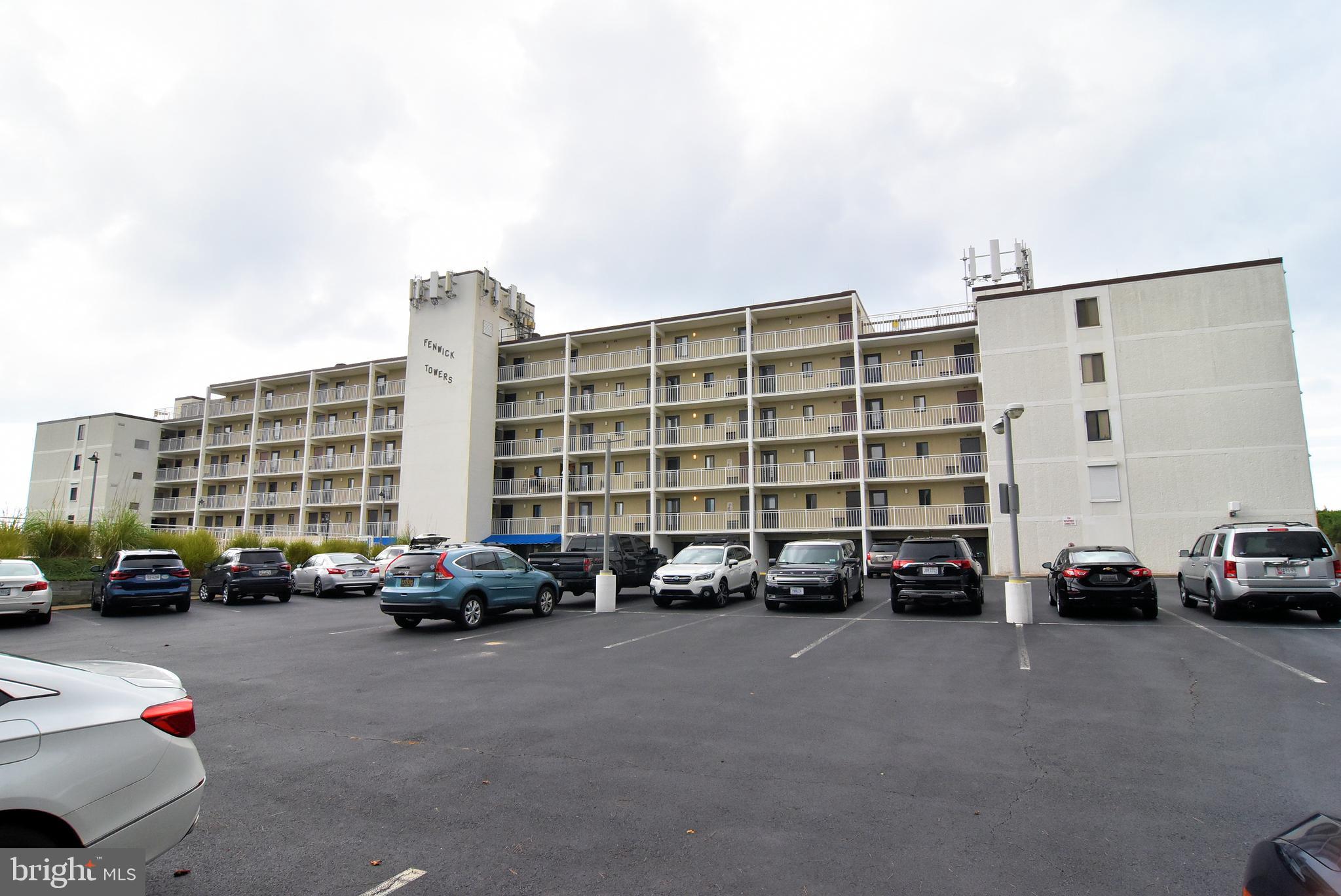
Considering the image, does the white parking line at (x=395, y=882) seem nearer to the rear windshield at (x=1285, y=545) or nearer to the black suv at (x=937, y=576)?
the black suv at (x=937, y=576)

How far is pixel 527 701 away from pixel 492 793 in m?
2.82

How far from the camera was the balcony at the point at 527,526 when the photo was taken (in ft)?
131

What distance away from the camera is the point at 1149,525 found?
1097 inches

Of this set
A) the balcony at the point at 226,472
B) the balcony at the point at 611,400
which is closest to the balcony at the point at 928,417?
the balcony at the point at 611,400

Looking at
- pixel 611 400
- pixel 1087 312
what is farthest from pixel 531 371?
pixel 1087 312

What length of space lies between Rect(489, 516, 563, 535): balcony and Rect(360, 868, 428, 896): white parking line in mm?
35975

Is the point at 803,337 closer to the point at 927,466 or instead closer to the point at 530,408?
the point at 927,466

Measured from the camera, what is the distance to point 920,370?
34.1 meters

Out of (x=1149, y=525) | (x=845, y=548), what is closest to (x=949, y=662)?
(x=845, y=548)

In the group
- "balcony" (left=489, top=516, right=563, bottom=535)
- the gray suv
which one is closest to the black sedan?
the gray suv

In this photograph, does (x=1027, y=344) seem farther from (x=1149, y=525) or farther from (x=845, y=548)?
(x=845, y=548)

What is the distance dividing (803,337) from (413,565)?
2757 centimetres

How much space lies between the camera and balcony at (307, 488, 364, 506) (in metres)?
45.1

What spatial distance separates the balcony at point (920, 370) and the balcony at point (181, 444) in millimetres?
51432
